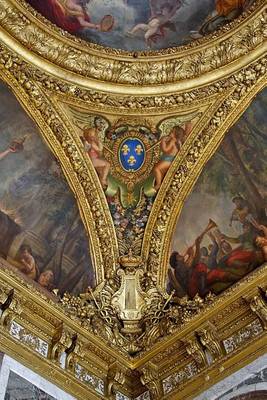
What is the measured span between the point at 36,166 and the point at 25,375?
3514 millimetres

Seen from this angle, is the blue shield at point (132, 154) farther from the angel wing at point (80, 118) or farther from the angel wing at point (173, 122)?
the angel wing at point (80, 118)

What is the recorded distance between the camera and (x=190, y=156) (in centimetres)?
1195

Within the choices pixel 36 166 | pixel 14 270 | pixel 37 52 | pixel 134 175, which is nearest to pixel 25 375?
pixel 14 270

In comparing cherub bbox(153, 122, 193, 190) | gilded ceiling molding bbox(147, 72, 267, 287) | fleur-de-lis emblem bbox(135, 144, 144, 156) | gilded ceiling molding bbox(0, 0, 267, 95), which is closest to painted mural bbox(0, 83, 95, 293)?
gilded ceiling molding bbox(0, 0, 267, 95)

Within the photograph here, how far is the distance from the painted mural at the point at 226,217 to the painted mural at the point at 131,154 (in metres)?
0.69

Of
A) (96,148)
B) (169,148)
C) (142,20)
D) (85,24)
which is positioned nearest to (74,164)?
(96,148)

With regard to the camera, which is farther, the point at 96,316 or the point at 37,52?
the point at 37,52

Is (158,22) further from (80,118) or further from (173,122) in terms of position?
(80,118)

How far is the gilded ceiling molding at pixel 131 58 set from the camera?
11336 millimetres

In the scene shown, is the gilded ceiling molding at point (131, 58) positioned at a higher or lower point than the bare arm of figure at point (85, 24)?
lower

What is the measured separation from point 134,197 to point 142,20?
9.69ft

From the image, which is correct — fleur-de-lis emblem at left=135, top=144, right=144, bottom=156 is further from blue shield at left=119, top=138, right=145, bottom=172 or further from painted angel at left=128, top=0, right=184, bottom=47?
painted angel at left=128, top=0, right=184, bottom=47

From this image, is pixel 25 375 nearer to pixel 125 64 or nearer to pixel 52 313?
pixel 52 313

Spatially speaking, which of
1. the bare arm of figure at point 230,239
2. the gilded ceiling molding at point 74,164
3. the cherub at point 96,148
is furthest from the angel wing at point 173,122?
the bare arm of figure at point 230,239
